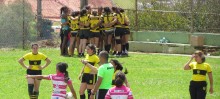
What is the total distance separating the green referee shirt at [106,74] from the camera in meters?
14.2

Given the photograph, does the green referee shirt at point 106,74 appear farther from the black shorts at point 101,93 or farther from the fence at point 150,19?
the fence at point 150,19

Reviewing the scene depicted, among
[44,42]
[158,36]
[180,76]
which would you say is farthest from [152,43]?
[180,76]

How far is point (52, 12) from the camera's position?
42656 mm

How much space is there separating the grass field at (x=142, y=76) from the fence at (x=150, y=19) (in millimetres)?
1835

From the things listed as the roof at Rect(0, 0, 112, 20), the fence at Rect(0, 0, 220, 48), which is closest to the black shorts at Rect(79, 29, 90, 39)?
the fence at Rect(0, 0, 220, 48)

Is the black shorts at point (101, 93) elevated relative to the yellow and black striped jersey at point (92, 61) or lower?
lower

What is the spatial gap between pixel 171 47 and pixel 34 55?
11929 millimetres

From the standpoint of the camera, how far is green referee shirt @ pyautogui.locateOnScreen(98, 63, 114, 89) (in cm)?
1425

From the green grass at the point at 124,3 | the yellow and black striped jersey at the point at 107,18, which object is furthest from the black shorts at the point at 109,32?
the green grass at the point at 124,3

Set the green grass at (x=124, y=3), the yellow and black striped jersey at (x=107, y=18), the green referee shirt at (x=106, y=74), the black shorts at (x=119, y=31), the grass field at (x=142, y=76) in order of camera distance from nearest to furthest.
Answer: the green referee shirt at (x=106, y=74) < the grass field at (x=142, y=76) < the yellow and black striped jersey at (x=107, y=18) < the black shorts at (x=119, y=31) < the green grass at (x=124, y=3)

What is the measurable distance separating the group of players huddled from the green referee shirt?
11.5m

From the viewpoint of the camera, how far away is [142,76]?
71.7 feet

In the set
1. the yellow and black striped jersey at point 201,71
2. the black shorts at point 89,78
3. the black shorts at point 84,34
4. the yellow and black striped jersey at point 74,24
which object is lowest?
the black shorts at point 89,78

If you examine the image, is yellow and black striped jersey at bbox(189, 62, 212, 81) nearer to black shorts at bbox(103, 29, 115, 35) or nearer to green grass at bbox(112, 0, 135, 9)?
black shorts at bbox(103, 29, 115, 35)
